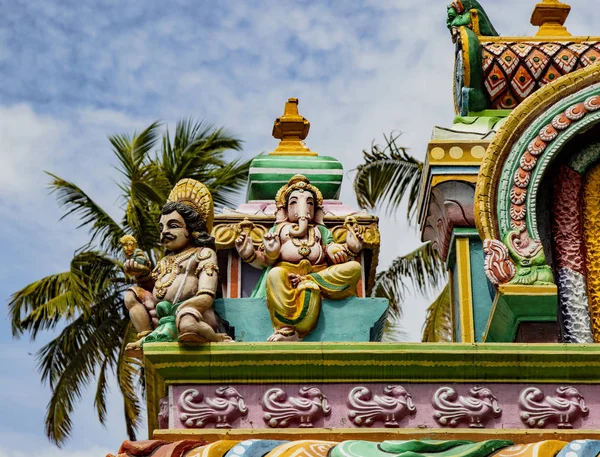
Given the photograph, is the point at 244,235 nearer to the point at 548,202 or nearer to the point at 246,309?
the point at 246,309

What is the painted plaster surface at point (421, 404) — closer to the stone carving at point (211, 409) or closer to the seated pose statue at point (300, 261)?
the stone carving at point (211, 409)

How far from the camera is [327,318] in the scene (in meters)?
12.2

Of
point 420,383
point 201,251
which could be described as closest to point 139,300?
point 201,251

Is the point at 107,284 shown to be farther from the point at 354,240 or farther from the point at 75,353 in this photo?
the point at 354,240

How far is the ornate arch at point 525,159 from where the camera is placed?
Result: 40.4 feet

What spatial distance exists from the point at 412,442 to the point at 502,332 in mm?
1783

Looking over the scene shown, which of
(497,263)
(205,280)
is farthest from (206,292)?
(497,263)

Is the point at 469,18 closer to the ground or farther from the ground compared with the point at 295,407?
farther from the ground

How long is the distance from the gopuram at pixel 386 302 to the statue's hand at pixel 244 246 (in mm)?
11

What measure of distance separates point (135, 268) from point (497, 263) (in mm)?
2792

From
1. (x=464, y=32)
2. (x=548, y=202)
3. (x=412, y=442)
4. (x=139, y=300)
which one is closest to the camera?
(x=412, y=442)

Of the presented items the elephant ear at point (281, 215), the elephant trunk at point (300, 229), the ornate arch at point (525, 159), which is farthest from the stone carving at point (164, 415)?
the ornate arch at point (525, 159)

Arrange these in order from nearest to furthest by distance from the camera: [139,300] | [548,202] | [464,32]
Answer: [139,300] < [548,202] < [464,32]

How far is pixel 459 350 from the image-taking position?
11.6 meters
